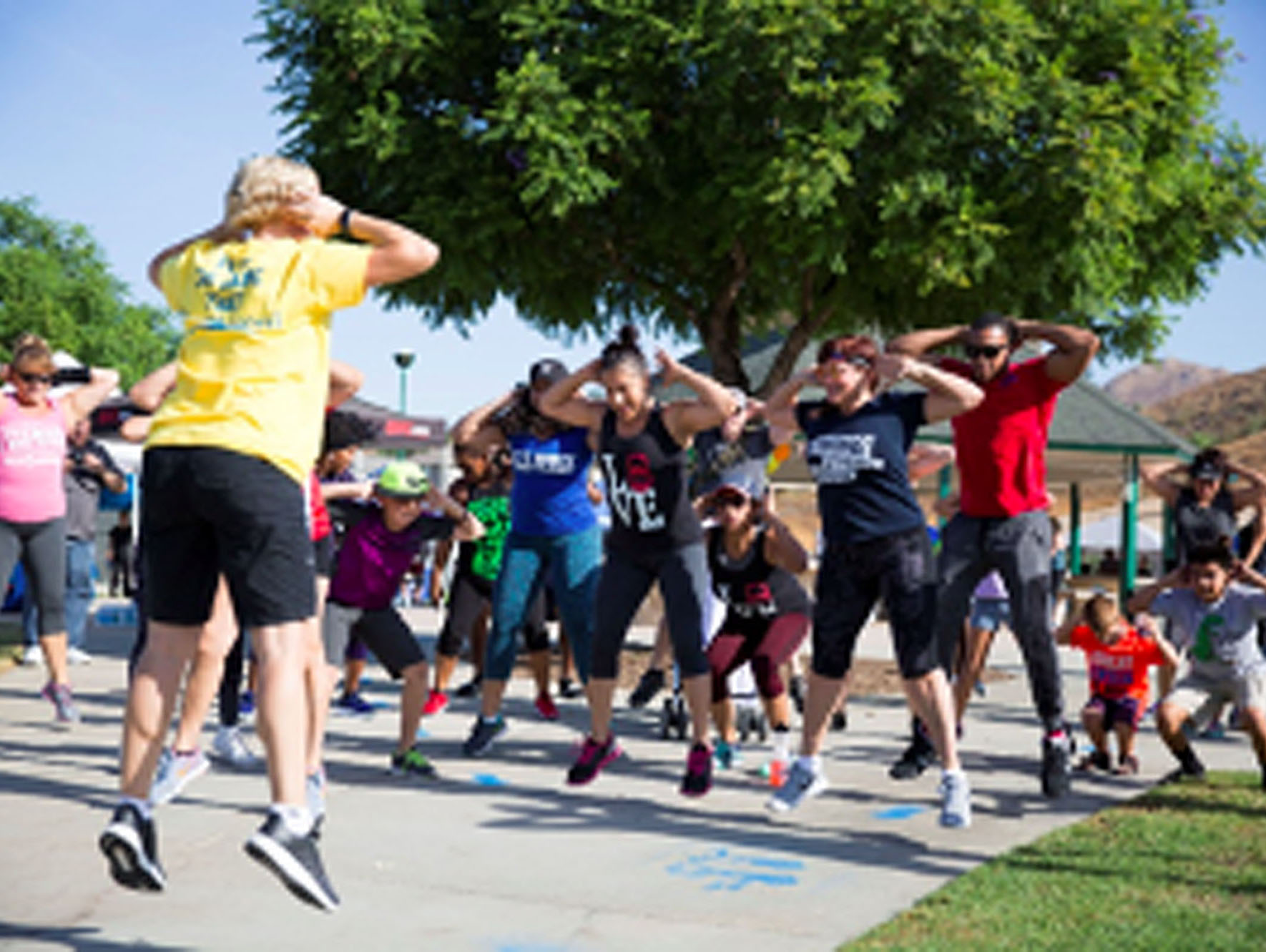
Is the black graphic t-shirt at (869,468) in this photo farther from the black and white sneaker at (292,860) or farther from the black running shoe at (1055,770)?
the black and white sneaker at (292,860)

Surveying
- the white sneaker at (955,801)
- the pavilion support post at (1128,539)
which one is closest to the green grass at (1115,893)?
the white sneaker at (955,801)

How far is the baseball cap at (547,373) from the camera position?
7508mm

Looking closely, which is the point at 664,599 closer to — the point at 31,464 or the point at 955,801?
the point at 955,801

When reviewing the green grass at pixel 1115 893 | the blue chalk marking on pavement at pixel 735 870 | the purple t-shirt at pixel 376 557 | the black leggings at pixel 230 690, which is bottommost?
the blue chalk marking on pavement at pixel 735 870

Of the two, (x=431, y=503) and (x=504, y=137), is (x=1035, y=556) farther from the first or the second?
(x=504, y=137)

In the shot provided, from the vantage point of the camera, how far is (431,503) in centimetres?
686

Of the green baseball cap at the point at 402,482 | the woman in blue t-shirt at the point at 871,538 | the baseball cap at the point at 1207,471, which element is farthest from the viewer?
the baseball cap at the point at 1207,471

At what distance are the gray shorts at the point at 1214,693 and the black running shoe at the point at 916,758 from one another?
1.19 m

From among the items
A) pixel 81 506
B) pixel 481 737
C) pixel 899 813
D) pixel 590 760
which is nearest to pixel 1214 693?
pixel 899 813

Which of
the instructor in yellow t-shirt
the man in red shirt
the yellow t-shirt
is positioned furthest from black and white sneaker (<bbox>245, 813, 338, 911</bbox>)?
the man in red shirt

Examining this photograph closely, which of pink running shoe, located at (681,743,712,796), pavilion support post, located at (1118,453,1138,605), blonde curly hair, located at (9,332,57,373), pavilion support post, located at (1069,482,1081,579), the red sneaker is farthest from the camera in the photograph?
pavilion support post, located at (1069,482,1081,579)

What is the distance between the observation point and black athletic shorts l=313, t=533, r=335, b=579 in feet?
21.6

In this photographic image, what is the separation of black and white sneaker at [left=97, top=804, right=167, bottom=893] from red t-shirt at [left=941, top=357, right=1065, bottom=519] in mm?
4256

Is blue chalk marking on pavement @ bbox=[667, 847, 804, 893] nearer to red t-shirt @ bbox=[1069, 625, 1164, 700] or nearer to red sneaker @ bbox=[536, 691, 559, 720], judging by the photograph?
red t-shirt @ bbox=[1069, 625, 1164, 700]
